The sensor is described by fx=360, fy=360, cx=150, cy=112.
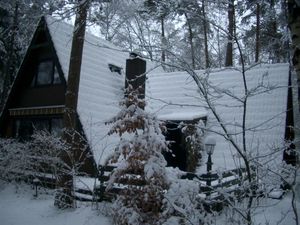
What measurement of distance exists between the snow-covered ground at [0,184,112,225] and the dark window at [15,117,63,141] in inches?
159

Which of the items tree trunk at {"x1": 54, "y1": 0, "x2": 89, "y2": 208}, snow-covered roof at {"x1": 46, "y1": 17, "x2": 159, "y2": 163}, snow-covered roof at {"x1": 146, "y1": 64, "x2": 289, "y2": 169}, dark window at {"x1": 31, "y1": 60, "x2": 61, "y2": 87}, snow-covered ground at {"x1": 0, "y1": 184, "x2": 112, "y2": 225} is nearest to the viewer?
snow-covered ground at {"x1": 0, "y1": 184, "x2": 112, "y2": 225}

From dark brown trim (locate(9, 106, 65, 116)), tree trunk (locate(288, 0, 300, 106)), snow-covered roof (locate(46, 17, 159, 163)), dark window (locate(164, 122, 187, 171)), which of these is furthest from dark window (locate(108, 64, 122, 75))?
tree trunk (locate(288, 0, 300, 106))

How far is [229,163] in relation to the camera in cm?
1212

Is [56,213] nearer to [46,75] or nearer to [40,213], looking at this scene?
[40,213]

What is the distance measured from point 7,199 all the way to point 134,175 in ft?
21.3

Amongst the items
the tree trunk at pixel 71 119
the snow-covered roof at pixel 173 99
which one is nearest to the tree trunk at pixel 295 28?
the tree trunk at pixel 71 119

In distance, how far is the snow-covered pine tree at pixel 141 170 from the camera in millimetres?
6273

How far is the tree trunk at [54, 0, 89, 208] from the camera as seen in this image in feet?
31.7

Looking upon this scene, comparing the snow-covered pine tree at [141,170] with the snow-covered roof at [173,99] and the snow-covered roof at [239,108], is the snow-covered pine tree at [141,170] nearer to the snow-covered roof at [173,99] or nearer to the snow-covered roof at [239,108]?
the snow-covered roof at [239,108]

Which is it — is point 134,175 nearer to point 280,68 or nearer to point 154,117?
point 154,117

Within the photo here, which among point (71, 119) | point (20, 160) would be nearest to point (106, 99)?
point (20, 160)

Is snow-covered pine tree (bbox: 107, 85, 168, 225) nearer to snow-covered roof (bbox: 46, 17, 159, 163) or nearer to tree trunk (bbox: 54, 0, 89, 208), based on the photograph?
tree trunk (bbox: 54, 0, 89, 208)

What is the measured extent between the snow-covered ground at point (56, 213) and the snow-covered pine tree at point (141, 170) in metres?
1.85

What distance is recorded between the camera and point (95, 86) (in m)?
15.5
